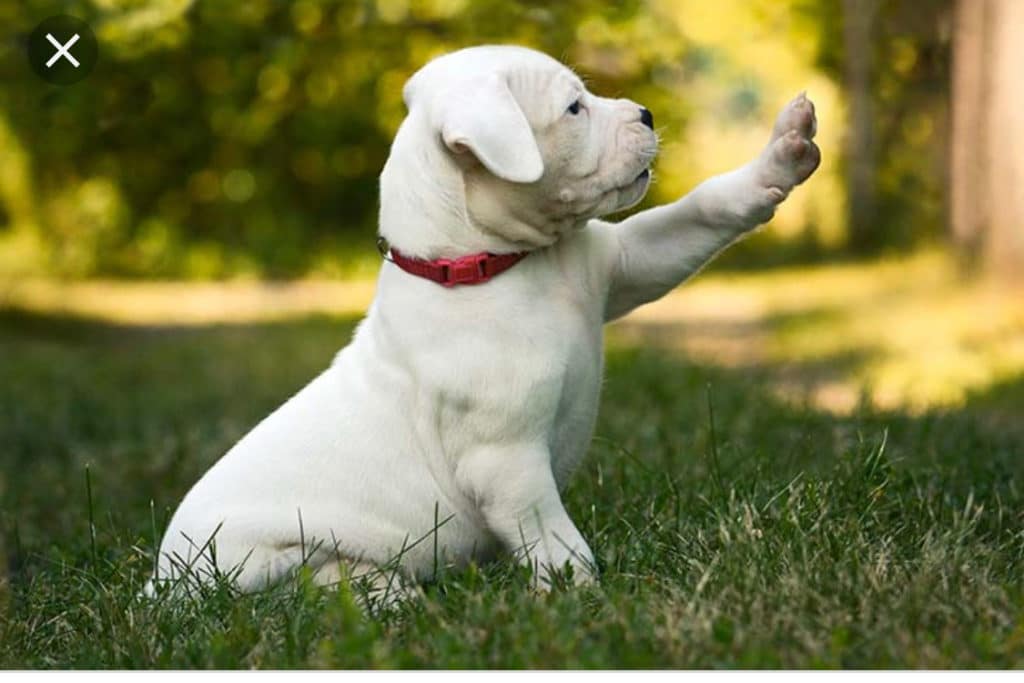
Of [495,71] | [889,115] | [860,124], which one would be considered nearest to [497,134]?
[495,71]

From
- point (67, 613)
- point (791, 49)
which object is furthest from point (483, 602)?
point (791, 49)

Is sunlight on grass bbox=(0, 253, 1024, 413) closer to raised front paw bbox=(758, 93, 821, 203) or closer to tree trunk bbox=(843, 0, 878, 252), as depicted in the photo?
tree trunk bbox=(843, 0, 878, 252)

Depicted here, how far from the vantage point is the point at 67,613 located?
3428mm

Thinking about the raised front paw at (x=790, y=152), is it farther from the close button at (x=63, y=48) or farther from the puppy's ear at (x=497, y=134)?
the close button at (x=63, y=48)

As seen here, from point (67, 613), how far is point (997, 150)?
320 inches

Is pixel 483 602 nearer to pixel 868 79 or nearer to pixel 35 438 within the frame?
pixel 35 438

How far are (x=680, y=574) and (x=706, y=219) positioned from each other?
0.85 meters

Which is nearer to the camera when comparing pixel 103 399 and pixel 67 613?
pixel 67 613

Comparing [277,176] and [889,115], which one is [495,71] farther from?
[889,115]

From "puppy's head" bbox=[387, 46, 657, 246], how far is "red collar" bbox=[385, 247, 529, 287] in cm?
6

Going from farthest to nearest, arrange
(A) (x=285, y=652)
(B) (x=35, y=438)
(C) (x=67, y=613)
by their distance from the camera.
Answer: (B) (x=35, y=438) < (C) (x=67, y=613) < (A) (x=285, y=652)

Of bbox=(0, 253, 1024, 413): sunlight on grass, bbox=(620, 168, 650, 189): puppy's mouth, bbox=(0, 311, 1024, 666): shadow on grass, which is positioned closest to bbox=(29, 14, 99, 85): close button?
bbox=(0, 311, 1024, 666): shadow on grass

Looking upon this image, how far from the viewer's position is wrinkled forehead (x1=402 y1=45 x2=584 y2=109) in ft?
10.4

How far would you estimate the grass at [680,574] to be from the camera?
107 inches
